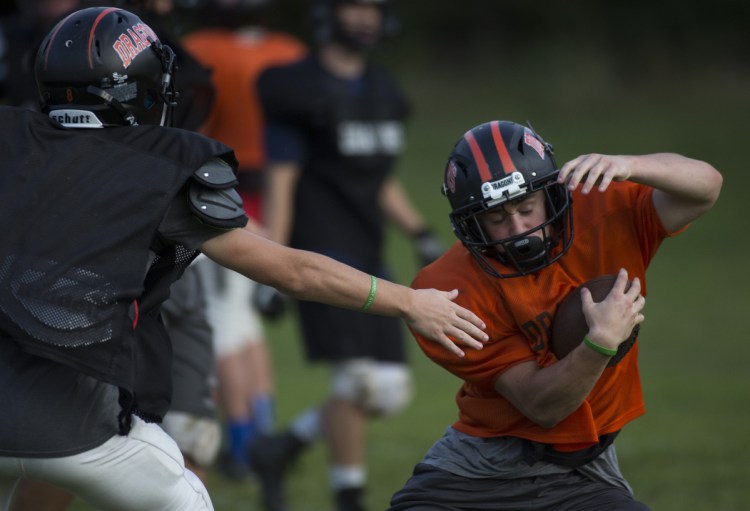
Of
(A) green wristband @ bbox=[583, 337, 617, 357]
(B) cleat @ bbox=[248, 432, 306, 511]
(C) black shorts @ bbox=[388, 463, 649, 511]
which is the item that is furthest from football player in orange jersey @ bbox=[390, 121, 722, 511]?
(B) cleat @ bbox=[248, 432, 306, 511]

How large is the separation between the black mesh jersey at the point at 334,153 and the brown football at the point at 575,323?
249 centimetres

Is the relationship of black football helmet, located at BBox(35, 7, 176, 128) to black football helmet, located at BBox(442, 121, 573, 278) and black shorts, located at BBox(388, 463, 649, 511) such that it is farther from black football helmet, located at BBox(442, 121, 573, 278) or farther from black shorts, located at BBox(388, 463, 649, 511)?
black shorts, located at BBox(388, 463, 649, 511)

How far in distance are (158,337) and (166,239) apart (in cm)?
46

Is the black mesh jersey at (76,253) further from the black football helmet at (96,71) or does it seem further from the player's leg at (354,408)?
the player's leg at (354,408)

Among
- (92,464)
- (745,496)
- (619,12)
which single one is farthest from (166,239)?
(619,12)

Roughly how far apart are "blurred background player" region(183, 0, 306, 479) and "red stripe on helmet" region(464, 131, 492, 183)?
8.45 feet

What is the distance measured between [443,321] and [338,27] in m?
3.02

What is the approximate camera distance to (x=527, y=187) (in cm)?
337

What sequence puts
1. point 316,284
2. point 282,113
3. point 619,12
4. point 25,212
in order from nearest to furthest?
point 25,212, point 316,284, point 282,113, point 619,12

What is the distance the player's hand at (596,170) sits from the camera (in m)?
3.21

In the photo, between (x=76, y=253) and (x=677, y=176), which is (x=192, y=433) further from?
(x=677, y=176)

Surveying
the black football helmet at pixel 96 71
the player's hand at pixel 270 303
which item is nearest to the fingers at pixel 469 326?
the black football helmet at pixel 96 71

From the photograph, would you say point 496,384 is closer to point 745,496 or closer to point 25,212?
point 25,212

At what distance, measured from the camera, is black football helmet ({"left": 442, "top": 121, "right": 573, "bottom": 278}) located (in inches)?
133
